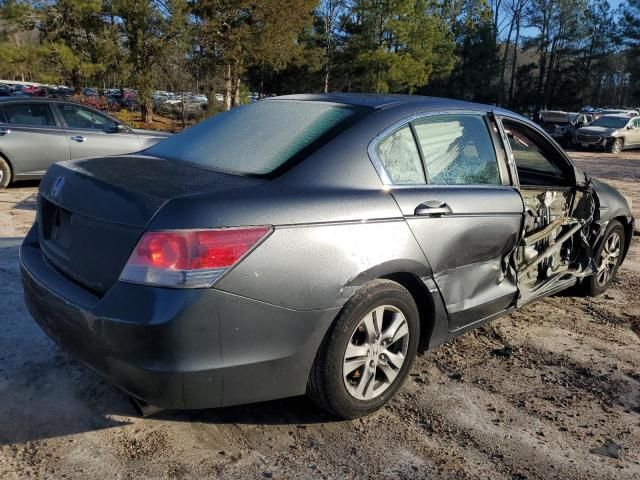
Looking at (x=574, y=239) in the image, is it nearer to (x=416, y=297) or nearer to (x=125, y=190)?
(x=416, y=297)

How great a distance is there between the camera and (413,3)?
37.7 m

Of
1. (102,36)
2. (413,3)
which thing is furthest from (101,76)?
(413,3)

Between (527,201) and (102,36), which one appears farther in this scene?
(102,36)

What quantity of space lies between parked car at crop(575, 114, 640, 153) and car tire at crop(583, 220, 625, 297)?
19755 millimetres

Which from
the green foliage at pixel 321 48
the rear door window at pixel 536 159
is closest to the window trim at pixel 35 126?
the rear door window at pixel 536 159

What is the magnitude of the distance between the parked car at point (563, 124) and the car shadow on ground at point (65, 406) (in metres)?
24.6

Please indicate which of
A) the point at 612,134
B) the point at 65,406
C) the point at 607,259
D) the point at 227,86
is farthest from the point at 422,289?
the point at 227,86

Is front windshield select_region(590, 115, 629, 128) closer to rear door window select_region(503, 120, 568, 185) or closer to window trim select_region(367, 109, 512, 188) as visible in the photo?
rear door window select_region(503, 120, 568, 185)

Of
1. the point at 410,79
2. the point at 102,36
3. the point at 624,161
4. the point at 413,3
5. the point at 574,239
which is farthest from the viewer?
the point at 410,79

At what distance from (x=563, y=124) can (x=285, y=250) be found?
2700 cm

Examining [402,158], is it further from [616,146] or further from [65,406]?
[616,146]

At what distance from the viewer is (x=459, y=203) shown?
321cm

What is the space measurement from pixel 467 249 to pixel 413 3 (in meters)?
38.2

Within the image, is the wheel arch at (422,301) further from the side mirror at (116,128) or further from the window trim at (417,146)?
the side mirror at (116,128)
